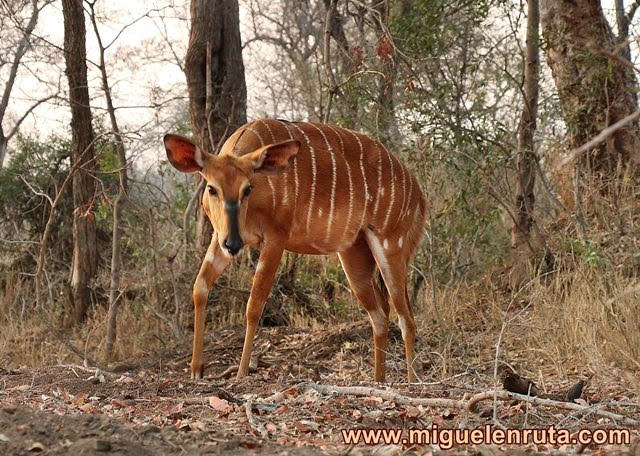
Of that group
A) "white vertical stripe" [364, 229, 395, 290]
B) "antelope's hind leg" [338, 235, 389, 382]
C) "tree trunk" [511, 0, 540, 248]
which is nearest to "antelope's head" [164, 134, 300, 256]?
"white vertical stripe" [364, 229, 395, 290]

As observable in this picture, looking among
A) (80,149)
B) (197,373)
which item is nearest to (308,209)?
(197,373)

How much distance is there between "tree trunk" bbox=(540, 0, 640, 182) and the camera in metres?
8.77

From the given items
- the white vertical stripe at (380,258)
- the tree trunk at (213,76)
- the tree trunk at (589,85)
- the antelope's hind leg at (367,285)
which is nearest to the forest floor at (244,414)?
the antelope's hind leg at (367,285)

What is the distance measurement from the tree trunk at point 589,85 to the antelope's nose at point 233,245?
14.5 ft

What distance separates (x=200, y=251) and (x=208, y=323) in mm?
672

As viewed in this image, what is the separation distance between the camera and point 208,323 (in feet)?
28.6

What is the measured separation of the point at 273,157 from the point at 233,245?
712 mm

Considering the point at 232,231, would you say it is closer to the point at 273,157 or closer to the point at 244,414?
the point at 273,157

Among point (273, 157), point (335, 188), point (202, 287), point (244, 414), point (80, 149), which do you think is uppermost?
point (80, 149)

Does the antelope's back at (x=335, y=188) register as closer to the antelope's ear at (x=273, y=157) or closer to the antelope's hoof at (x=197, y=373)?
the antelope's ear at (x=273, y=157)

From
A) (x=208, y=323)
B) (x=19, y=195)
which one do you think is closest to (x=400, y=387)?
(x=208, y=323)

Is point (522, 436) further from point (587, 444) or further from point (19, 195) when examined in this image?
point (19, 195)

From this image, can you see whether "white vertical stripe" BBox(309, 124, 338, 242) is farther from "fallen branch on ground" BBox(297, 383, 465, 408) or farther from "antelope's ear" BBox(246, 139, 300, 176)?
"fallen branch on ground" BBox(297, 383, 465, 408)

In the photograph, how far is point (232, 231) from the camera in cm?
539
